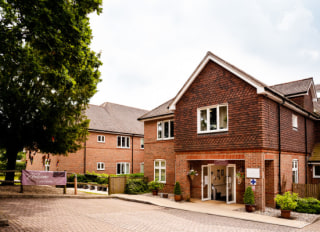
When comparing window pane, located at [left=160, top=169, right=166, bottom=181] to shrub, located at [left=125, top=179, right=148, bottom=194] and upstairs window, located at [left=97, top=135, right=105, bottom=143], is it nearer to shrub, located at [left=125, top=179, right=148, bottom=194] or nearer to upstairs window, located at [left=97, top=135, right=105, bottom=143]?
shrub, located at [left=125, top=179, right=148, bottom=194]

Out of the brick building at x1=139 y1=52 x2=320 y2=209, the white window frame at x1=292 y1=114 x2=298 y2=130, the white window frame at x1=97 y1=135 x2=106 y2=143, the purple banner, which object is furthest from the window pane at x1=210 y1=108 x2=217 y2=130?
the white window frame at x1=97 y1=135 x2=106 y2=143

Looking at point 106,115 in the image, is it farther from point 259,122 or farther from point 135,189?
point 259,122

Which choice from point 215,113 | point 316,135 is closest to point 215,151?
point 215,113

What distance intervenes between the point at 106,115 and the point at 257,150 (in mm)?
25441

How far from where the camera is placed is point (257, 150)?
14.4 metres

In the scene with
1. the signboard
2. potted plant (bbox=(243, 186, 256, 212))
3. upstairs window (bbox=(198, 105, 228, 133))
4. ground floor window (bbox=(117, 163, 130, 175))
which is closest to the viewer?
potted plant (bbox=(243, 186, 256, 212))

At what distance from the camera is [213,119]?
17.0 m

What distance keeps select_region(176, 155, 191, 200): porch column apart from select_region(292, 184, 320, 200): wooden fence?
6.56 metres

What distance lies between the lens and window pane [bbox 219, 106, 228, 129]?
53.2 ft

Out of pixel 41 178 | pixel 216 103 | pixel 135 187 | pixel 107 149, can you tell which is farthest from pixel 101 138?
pixel 216 103

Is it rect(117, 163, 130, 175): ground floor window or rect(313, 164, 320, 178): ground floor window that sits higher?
rect(313, 164, 320, 178): ground floor window

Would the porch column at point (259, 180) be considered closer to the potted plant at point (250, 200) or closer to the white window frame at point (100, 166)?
the potted plant at point (250, 200)

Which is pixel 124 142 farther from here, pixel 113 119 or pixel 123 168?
pixel 113 119

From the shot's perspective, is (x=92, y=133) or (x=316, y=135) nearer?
(x=316, y=135)
